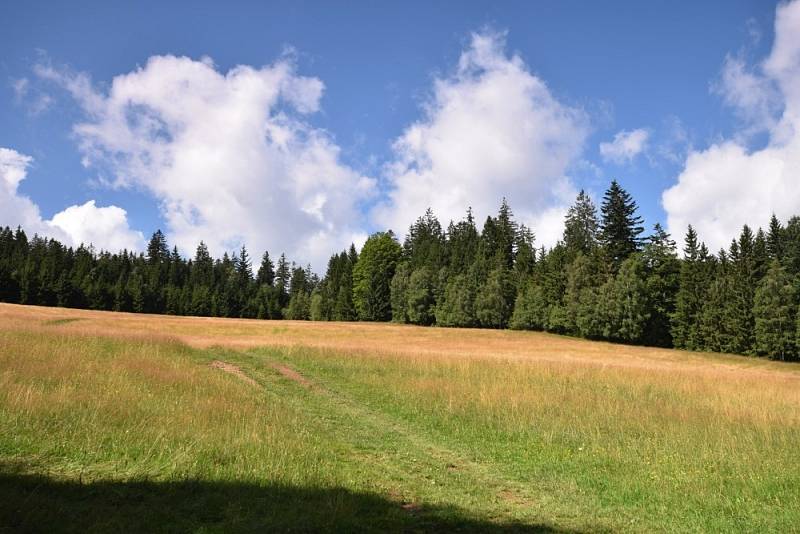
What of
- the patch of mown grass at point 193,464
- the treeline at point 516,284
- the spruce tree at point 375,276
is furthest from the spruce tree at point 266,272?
the patch of mown grass at point 193,464

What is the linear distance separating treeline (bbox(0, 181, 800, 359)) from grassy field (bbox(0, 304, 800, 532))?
137 ft

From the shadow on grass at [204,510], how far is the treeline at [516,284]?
54.3 metres

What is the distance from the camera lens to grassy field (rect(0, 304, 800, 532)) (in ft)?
22.0

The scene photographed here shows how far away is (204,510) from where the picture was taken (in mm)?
6551

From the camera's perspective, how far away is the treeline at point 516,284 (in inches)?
2170

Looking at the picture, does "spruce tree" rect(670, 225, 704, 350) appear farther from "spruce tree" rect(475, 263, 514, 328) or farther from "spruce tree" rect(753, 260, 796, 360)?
"spruce tree" rect(475, 263, 514, 328)

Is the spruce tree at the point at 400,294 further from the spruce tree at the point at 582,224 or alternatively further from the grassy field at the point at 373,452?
the grassy field at the point at 373,452

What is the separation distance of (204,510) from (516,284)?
245ft

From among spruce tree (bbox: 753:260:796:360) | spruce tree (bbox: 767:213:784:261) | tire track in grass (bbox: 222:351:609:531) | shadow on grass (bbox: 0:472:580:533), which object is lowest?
tire track in grass (bbox: 222:351:609:531)

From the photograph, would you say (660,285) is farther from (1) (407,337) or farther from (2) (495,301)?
(1) (407,337)

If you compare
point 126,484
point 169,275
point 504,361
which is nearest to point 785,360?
point 504,361

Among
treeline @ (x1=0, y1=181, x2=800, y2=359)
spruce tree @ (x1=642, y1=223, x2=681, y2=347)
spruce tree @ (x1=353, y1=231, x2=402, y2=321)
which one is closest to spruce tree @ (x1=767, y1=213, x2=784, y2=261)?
treeline @ (x1=0, y1=181, x2=800, y2=359)

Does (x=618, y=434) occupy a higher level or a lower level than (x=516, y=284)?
lower

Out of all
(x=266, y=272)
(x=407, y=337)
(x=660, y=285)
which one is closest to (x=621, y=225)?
(x=660, y=285)
